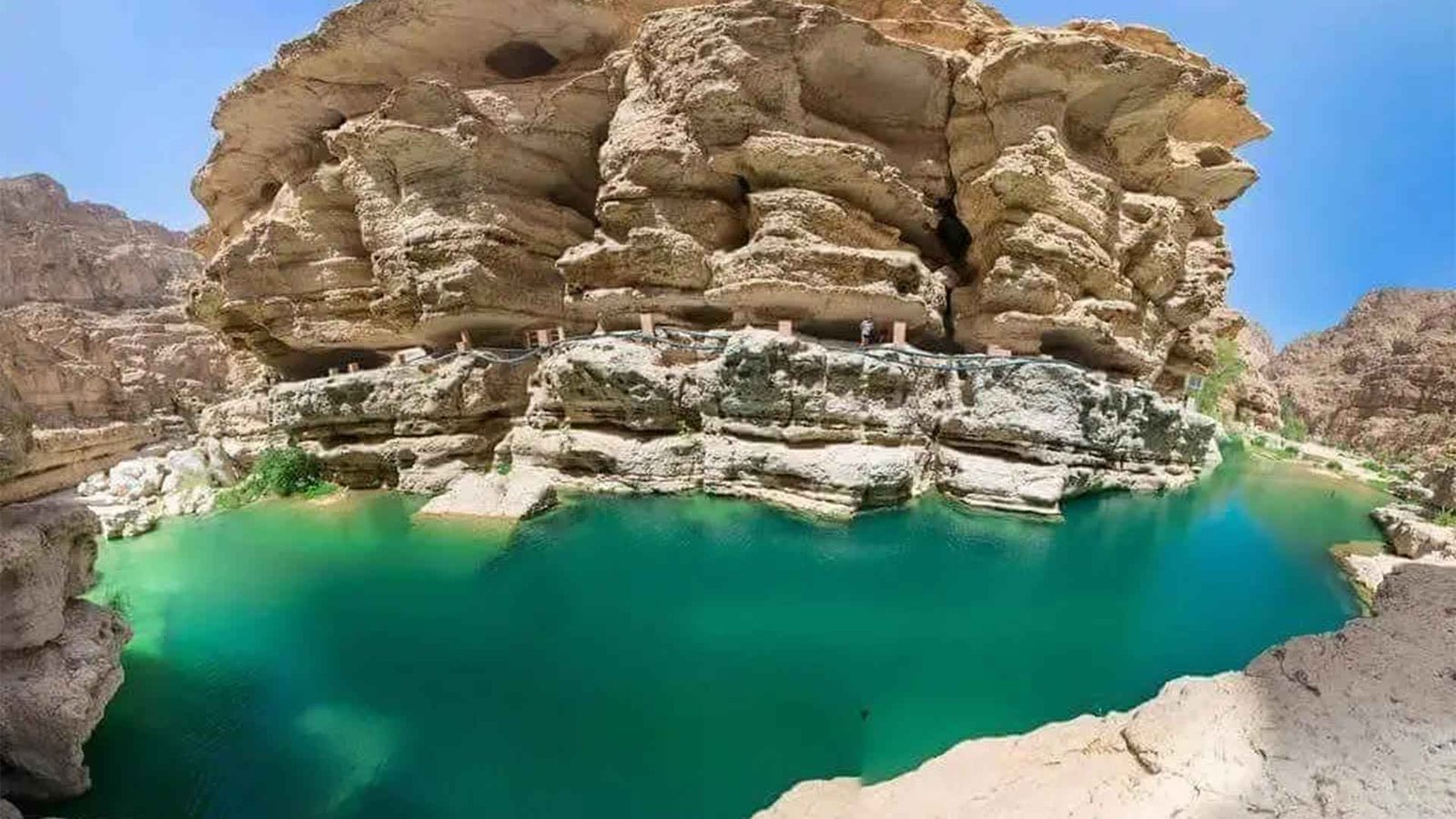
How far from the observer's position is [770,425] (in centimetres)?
1177

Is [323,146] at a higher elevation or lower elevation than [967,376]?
higher

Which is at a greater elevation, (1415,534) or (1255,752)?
(1415,534)

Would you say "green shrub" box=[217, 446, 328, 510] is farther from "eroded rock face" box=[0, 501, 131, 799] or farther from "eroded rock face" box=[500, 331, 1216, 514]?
"eroded rock face" box=[0, 501, 131, 799]

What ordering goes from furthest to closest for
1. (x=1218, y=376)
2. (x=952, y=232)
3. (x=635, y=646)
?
1. (x=1218, y=376)
2. (x=952, y=232)
3. (x=635, y=646)

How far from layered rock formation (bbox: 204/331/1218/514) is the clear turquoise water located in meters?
1.01

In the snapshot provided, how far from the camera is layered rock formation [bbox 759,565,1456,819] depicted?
280cm

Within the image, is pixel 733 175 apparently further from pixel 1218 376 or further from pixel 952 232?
pixel 1218 376

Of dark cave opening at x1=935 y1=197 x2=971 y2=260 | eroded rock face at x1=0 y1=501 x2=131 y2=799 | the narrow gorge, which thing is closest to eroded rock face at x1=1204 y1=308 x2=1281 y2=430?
the narrow gorge

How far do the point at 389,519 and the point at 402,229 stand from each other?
789 cm

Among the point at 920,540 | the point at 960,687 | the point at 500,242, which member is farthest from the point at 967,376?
the point at 500,242

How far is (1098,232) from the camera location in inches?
534

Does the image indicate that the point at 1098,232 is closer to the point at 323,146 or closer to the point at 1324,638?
the point at 1324,638

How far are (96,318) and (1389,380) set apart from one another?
2688 inches

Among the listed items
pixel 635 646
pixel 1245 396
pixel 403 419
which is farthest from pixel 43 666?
pixel 1245 396
